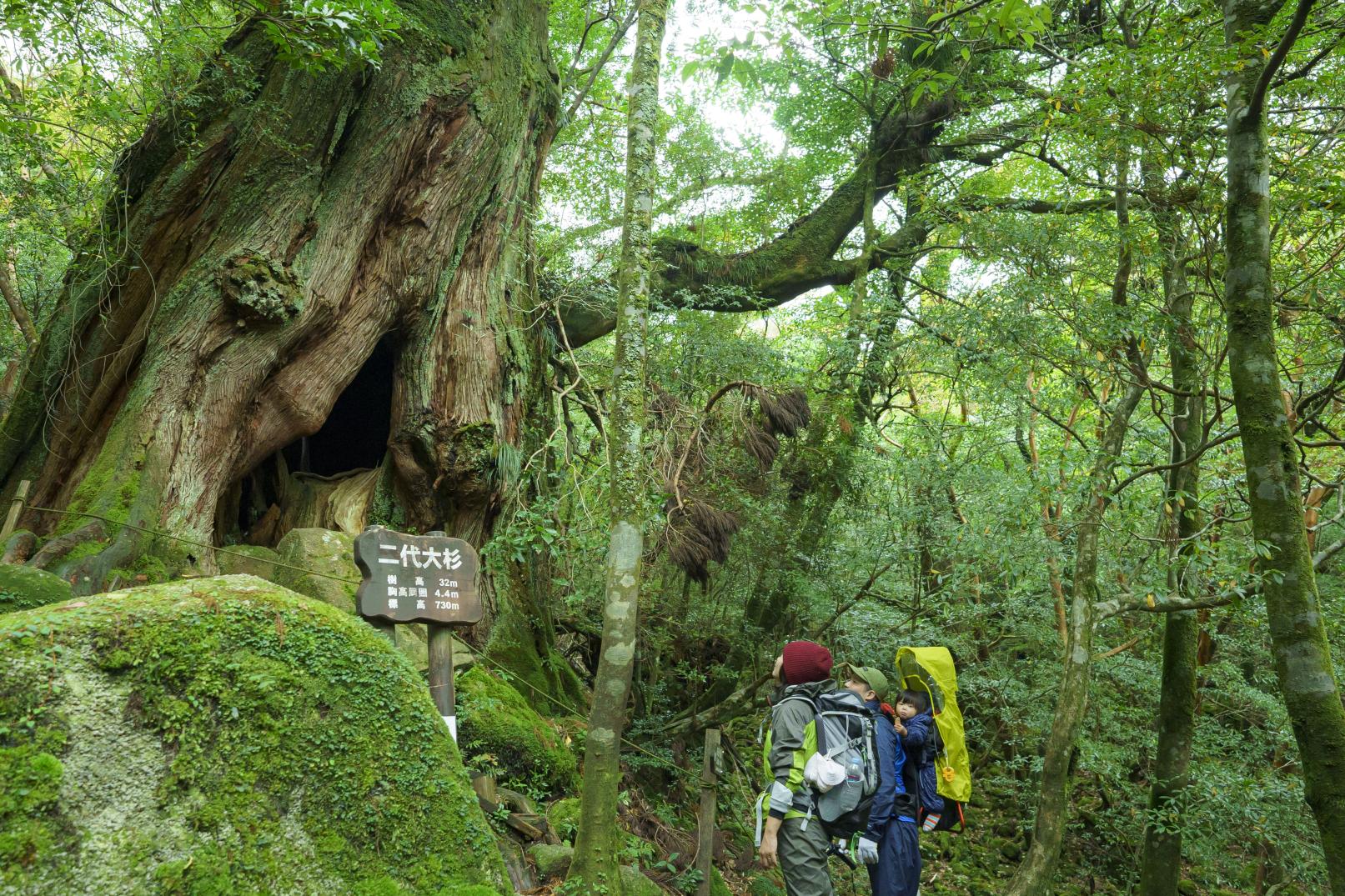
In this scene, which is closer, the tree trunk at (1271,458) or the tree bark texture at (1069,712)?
the tree trunk at (1271,458)

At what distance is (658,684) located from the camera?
8844mm

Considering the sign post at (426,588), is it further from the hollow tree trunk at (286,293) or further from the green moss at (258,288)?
the green moss at (258,288)

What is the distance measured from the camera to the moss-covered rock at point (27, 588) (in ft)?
12.5

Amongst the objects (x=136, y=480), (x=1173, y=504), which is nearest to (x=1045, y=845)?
(x=1173, y=504)

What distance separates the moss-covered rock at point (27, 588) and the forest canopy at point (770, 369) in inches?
12.7

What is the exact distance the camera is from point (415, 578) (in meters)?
3.97

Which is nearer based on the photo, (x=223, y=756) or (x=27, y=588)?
(x=223, y=756)

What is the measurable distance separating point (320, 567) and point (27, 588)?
1.56 m

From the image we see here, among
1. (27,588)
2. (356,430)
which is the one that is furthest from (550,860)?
(356,430)

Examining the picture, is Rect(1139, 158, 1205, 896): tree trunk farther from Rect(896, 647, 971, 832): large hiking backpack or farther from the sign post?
the sign post

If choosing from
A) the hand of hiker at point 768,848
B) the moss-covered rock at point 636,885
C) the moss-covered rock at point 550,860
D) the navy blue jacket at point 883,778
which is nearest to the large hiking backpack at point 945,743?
the navy blue jacket at point 883,778

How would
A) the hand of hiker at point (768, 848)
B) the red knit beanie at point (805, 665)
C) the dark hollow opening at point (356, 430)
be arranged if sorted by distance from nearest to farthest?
1. the hand of hiker at point (768, 848)
2. the red knit beanie at point (805, 665)
3. the dark hollow opening at point (356, 430)

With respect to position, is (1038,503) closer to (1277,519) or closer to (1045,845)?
(1045,845)

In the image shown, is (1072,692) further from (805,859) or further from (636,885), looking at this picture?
(636,885)
